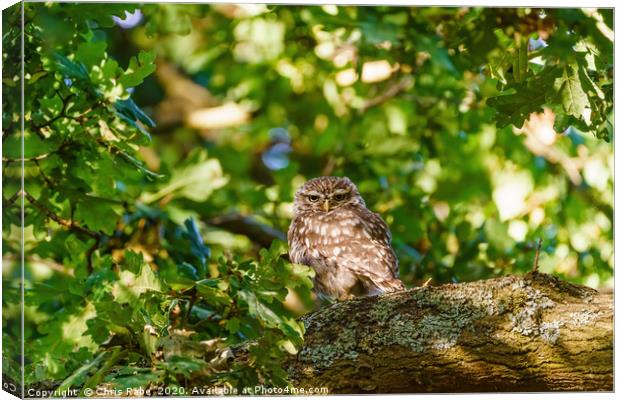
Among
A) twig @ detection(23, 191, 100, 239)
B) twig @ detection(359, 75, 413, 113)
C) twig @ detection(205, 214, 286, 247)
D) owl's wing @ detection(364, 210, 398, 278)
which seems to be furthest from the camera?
twig @ detection(359, 75, 413, 113)

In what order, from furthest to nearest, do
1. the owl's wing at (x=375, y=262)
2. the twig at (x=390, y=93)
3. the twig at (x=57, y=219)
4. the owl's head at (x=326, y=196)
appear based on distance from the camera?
1. the twig at (x=390, y=93)
2. the owl's head at (x=326, y=196)
3. the owl's wing at (x=375, y=262)
4. the twig at (x=57, y=219)

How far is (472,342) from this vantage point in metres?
3.33

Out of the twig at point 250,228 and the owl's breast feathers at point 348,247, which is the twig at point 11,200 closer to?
the owl's breast feathers at point 348,247

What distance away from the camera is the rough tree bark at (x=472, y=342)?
3.31 metres

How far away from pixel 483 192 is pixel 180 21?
2.90 m

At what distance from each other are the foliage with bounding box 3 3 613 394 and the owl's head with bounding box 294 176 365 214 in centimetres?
50

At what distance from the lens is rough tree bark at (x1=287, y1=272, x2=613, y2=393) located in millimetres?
3314

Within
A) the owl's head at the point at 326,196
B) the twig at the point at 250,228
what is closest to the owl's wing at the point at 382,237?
the owl's head at the point at 326,196

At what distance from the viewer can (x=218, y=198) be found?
6.59 meters

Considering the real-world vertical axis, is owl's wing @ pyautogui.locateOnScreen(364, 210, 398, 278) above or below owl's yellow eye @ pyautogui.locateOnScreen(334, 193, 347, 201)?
above

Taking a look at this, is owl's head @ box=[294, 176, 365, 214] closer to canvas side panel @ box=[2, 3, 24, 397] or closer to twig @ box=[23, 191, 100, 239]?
twig @ box=[23, 191, 100, 239]

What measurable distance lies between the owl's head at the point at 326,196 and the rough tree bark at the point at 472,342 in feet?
4.85

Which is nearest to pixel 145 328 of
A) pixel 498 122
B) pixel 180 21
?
pixel 498 122

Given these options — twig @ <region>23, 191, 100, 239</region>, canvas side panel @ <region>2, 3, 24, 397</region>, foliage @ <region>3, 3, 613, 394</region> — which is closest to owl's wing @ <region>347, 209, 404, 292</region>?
foliage @ <region>3, 3, 613, 394</region>
